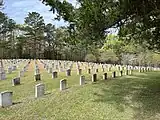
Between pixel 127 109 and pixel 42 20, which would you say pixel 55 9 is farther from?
pixel 42 20

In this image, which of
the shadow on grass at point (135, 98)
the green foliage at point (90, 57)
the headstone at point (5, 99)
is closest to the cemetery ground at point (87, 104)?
the shadow on grass at point (135, 98)

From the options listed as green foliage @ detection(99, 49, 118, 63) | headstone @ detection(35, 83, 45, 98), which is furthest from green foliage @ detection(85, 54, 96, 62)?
headstone @ detection(35, 83, 45, 98)

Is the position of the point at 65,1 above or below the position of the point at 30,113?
above

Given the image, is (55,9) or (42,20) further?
(42,20)

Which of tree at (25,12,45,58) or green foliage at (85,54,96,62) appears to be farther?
tree at (25,12,45,58)

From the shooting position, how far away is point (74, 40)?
15711mm

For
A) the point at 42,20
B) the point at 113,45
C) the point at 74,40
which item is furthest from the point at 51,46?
the point at 74,40

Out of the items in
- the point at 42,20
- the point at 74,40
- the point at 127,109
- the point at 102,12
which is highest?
the point at 42,20

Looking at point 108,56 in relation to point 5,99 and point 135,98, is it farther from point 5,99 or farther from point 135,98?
point 5,99

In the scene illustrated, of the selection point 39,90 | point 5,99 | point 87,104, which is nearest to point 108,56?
point 39,90

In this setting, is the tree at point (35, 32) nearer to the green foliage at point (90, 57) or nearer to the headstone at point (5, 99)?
the green foliage at point (90, 57)

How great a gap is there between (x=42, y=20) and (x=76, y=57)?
12.8 metres

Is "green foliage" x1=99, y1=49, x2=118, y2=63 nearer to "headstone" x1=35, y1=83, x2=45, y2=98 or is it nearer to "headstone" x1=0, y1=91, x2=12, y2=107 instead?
"headstone" x1=35, y1=83, x2=45, y2=98

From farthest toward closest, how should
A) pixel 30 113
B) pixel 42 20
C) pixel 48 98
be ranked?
pixel 42 20, pixel 48 98, pixel 30 113
